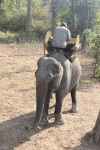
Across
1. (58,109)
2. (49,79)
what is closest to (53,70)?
(49,79)

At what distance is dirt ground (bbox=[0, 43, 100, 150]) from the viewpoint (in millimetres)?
3361

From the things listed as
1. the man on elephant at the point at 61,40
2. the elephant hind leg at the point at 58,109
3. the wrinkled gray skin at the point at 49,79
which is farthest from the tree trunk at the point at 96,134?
the man on elephant at the point at 61,40

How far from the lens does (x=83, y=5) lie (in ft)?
57.3

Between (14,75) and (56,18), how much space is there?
44.0 feet

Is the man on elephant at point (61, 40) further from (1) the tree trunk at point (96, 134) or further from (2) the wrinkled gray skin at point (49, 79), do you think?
(1) the tree trunk at point (96, 134)

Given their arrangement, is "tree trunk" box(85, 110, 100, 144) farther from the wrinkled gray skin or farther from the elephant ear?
the elephant ear

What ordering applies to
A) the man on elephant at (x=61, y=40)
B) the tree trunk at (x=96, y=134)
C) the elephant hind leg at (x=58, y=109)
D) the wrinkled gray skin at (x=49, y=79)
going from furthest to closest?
the man on elephant at (x=61, y=40)
the elephant hind leg at (x=58, y=109)
the tree trunk at (x=96, y=134)
the wrinkled gray skin at (x=49, y=79)

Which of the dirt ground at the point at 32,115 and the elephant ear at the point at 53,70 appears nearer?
the elephant ear at the point at 53,70

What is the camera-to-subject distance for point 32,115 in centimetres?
443

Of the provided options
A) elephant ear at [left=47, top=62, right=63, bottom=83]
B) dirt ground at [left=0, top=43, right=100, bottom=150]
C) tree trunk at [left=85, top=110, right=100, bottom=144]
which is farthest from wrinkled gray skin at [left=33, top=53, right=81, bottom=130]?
tree trunk at [left=85, top=110, right=100, bottom=144]

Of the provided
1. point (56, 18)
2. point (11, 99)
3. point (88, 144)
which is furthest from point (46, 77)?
point (56, 18)

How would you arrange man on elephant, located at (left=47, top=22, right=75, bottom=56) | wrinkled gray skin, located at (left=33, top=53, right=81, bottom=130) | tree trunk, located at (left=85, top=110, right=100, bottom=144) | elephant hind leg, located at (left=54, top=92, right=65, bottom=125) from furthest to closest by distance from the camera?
man on elephant, located at (left=47, top=22, right=75, bottom=56), elephant hind leg, located at (left=54, top=92, right=65, bottom=125), tree trunk, located at (left=85, top=110, right=100, bottom=144), wrinkled gray skin, located at (left=33, top=53, right=81, bottom=130)

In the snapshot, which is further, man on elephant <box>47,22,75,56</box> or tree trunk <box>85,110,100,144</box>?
man on elephant <box>47,22,75,56</box>

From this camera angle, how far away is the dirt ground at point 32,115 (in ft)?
11.0
